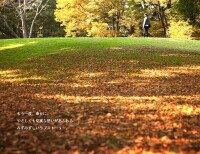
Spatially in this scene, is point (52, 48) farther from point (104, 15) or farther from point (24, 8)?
point (104, 15)

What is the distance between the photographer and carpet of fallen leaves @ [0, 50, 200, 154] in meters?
4.79

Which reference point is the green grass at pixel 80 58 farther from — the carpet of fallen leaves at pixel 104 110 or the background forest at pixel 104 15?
the background forest at pixel 104 15

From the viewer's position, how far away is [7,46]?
733 inches

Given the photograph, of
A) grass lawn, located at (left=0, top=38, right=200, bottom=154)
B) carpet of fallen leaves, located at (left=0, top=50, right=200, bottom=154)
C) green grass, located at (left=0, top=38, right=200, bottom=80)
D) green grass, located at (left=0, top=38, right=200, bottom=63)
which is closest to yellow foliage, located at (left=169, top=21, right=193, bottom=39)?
green grass, located at (left=0, top=38, right=200, bottom=63)

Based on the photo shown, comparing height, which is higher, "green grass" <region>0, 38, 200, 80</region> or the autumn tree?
the autumn tree

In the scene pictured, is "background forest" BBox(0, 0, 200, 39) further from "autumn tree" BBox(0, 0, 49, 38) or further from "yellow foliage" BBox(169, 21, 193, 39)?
"yellow foliage" BBox(169, 21, 193, 39)

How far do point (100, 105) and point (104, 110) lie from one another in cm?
43

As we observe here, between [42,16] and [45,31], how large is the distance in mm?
3557

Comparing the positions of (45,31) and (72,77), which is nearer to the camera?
(72,77)

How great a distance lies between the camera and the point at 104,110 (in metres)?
6.53

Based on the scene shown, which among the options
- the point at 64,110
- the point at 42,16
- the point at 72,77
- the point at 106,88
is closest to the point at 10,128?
the point at 64,110

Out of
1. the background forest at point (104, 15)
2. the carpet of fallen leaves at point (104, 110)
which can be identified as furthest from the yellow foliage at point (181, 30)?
the carpet of fallen leaves at point (104, 110)

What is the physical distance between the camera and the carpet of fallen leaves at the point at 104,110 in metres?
4.79

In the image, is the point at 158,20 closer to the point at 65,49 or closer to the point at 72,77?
the point at 65,49
